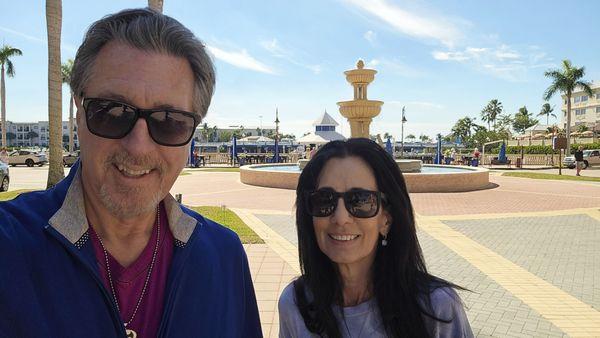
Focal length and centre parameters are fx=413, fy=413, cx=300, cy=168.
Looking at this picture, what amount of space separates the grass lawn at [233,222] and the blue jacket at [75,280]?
6771 mm

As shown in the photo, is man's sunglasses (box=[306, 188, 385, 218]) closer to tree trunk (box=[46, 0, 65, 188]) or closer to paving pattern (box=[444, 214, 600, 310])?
paving pattern (box=[444, 214, 600, 310])

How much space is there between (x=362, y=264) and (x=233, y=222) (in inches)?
339

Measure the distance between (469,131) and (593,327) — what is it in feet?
377

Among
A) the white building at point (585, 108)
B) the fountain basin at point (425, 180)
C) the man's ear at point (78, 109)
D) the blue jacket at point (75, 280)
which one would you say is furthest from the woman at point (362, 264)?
the white building at point (585, 108)

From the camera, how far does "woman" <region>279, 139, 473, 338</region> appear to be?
2.03 meters

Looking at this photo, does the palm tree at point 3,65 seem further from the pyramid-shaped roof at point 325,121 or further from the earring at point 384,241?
the earring at point 384,241

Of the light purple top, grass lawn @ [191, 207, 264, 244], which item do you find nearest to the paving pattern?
the light purple top

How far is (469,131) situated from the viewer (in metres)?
111

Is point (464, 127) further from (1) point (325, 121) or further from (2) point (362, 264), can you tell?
(2) point (362, 264)

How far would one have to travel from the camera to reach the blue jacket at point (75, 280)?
1289 millimetres

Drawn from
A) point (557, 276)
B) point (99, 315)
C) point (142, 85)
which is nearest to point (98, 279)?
point (99, 315)

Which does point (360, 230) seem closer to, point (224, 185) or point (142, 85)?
point (142, 85)

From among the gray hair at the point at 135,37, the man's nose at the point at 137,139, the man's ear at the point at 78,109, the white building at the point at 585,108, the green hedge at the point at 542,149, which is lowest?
the man's nose at the point at 137,139

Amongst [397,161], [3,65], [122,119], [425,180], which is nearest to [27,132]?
[3,65]
